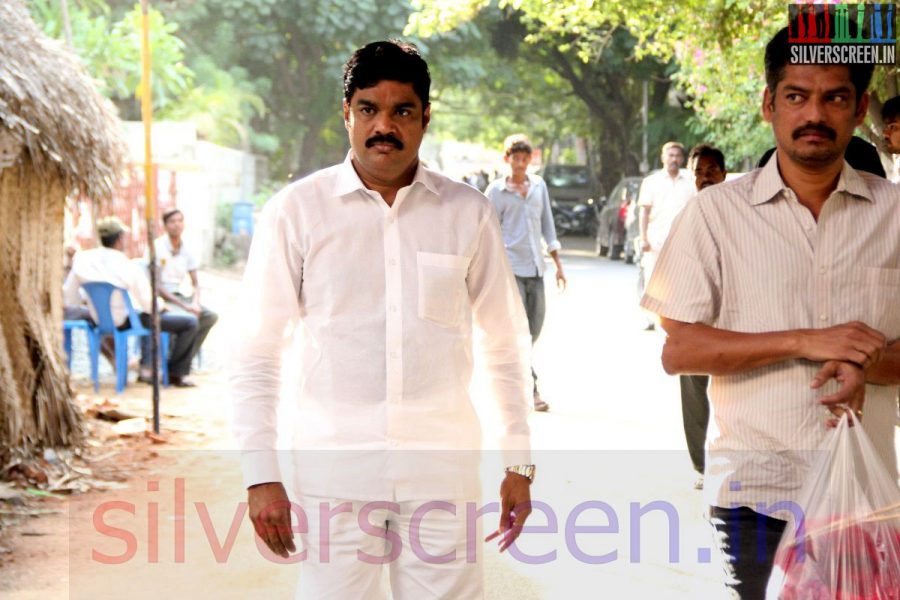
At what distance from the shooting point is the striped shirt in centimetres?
304

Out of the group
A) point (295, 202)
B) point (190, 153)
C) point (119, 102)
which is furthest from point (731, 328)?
point (119, 102)

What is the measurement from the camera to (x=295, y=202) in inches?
131

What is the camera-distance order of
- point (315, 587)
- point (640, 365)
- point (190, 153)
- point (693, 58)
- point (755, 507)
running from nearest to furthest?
point (755, 507) < point (315, 587) < point (640, 365) < point (693, 58) < point (190, 153)

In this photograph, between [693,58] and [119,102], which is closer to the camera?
[693,58]

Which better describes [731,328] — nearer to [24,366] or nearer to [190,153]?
[24,366]

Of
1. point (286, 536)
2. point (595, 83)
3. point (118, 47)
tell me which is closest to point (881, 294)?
point (286, 536)

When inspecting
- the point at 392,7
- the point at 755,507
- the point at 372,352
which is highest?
the point at 392,7

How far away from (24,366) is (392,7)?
24.0 m

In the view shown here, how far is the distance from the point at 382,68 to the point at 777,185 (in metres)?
1.01

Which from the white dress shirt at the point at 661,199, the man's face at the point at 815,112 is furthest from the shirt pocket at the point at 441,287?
the white dress shirt at the point at 661,199

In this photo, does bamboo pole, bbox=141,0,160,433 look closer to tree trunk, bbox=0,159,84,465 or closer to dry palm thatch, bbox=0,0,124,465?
dry palm thatch, bbox=0,0,124,465

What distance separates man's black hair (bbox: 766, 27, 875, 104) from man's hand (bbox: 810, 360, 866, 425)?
0.65m

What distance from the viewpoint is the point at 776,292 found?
309 centimetres

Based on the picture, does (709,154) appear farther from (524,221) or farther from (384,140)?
(384,140)
